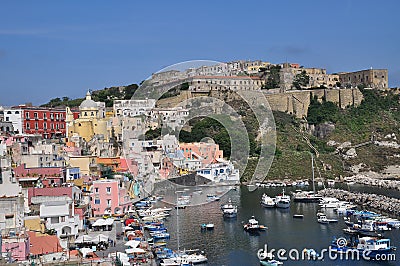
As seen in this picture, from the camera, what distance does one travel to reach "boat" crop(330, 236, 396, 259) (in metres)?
16.1

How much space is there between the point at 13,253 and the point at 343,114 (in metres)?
35.9

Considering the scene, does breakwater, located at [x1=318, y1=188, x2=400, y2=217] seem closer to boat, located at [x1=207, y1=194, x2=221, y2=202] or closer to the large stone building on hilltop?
boat, located at [x1=207, y1=194, x2=221, y2=202]

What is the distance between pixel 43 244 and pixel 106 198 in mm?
7261

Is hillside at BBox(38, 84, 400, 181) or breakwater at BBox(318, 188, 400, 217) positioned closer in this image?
breakwater at BBox(318, 188, 400, 217)

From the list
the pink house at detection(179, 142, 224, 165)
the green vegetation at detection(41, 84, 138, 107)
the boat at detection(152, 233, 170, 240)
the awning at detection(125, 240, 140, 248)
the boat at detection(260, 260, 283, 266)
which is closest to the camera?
the boat at detection(260, 260, 283, 266)

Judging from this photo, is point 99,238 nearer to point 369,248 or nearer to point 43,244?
point 43,244

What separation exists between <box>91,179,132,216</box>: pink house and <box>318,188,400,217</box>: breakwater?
417 inches

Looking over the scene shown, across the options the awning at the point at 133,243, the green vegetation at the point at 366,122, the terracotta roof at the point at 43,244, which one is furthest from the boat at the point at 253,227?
the green vegetation at the point at 366,122

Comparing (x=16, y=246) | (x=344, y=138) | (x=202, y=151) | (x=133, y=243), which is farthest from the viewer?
(x=344, y=138)

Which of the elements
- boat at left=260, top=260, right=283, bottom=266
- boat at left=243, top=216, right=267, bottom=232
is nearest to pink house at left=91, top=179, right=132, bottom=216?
boat at left=243, top=216, right=267, bottom=232

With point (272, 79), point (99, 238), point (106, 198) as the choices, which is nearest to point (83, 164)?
point (106, 198)

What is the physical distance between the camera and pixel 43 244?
12305 millimetres

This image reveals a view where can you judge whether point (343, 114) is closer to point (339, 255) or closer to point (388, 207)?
point (388, 207)

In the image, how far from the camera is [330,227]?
2047 centimetres
